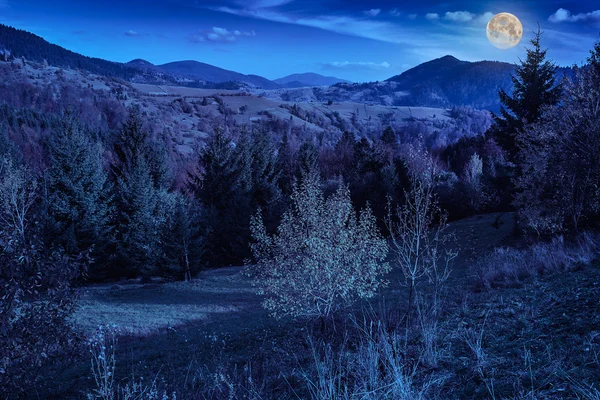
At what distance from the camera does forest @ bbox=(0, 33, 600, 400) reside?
4.88 m

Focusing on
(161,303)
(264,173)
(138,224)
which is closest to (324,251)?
(161,303)

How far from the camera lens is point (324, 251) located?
1258 cm

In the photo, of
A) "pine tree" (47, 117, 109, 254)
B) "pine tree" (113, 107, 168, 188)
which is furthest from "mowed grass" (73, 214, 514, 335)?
"pine tree" (113, 107, 168, 188)

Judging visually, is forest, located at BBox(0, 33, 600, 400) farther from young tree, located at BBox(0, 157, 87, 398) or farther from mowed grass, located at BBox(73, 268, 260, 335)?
mowed grass, located at BBox(73, 268, 260, 335)

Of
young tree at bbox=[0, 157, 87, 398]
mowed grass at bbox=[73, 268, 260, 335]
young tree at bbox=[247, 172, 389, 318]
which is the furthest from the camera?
mowed grass at bbox=[73, 268, 260, 335]

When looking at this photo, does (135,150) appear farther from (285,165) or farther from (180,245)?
(285,165)

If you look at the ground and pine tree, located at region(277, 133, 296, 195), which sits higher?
pine tree, located at region(277, 133, 296, 195)

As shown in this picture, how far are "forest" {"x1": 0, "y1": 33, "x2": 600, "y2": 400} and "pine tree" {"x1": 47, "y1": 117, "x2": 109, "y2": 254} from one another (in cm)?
11

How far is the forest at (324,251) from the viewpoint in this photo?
4875 mm

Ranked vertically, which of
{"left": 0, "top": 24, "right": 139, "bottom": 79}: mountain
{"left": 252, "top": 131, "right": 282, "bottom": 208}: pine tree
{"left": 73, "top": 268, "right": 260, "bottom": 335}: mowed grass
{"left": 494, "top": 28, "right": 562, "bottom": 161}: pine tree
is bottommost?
{"left": 73, "top": 268, "right": 260, "bottom": 335}: mowed grass

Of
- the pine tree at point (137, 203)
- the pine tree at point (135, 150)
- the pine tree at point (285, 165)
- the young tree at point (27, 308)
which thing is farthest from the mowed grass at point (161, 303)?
the pine tree at point (285, 165)

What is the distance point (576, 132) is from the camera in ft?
53.9

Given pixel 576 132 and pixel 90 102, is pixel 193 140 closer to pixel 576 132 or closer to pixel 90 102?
pixel 90 102

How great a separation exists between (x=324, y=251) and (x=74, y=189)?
25.0m
